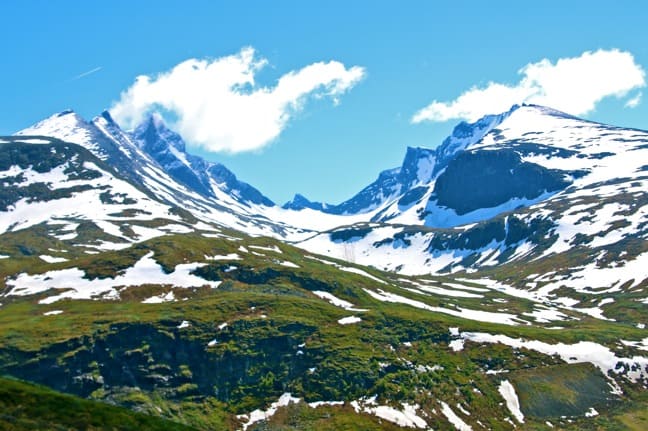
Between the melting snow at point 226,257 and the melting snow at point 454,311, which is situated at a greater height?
the melting snow at point 226,257

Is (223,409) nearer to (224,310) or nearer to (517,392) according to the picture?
(224,310)

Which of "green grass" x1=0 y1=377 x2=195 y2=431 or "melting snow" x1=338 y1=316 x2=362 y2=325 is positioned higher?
"melting snow" x1=338 y1=316 x2=362 y2=325

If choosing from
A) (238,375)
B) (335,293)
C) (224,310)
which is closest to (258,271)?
(335,293)

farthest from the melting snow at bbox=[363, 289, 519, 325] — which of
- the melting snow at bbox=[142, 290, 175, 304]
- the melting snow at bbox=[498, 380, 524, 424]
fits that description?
the melting snow at bbox=[498, 380, 524, 424]

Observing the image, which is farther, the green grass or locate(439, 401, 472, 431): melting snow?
locate(439, 401, 472, 431): melting snow

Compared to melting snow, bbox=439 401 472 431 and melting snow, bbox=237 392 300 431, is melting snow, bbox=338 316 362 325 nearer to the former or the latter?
melting snow, bbox=237 392 300 431

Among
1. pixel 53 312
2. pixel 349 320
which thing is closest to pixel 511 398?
pixel 349 320

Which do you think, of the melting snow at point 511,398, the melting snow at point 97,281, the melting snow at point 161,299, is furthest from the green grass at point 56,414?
the melting snow at point 97,281

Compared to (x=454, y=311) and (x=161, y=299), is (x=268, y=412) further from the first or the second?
(x=454, y=311)

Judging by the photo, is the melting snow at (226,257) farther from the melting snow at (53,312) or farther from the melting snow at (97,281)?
the melting snow at (53,312)

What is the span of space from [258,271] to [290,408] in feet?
232

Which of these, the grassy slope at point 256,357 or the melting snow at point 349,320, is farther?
the melting snow at point 349,320

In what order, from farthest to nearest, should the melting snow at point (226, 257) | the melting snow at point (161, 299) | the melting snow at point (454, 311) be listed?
the melting snow at point (226, 257)
the melting snow at point (454, 311)
the melting snow at point (161, 299)

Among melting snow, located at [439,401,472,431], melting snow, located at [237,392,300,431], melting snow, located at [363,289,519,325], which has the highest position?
melting snow, located at [363,289,519,325]
